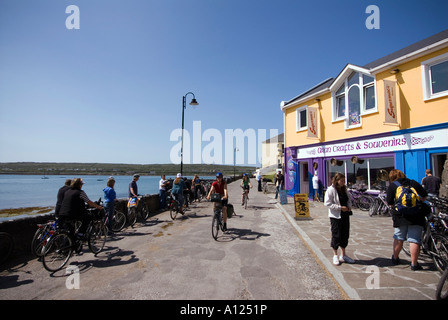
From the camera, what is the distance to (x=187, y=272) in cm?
441

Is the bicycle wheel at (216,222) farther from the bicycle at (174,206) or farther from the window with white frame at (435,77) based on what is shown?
the window with white frame at (435,77)

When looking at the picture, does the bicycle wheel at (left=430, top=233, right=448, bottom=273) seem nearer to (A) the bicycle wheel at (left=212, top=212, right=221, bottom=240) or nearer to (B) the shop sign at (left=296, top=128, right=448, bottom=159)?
(A) the bicycle wheel at (left=212, top=212, right=221, bottom=240)

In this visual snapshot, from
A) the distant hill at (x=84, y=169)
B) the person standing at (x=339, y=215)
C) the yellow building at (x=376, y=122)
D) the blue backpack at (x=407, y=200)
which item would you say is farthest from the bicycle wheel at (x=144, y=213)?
the distant hill at (x=84, y=169)

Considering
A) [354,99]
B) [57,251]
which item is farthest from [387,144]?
[57,251]

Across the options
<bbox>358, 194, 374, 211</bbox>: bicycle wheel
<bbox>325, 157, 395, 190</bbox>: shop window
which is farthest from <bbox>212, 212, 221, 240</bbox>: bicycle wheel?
<bbox>325, 157, 395, 190</bbox>: shop window

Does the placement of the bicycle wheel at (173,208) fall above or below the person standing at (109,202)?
below

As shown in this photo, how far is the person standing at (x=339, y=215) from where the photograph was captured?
4723 mm

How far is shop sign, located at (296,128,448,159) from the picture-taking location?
9211 millimetres

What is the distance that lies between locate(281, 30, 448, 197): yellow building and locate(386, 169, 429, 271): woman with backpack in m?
6.93

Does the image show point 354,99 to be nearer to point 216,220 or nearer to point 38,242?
point 216,220

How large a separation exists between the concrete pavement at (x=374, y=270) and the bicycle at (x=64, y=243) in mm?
5668

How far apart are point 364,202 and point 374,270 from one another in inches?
325
